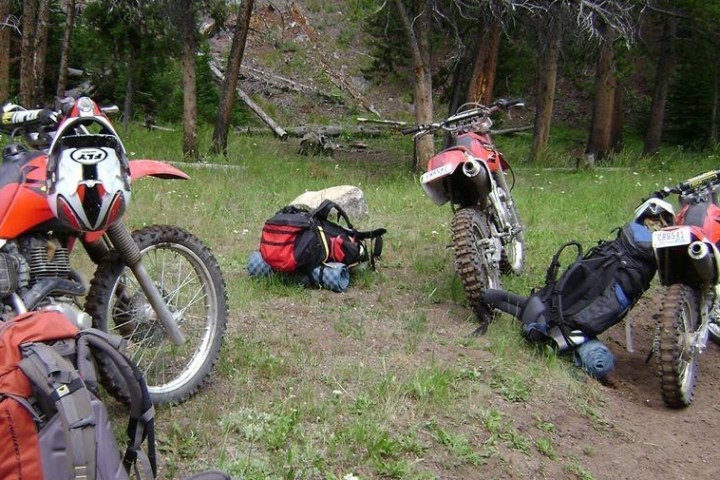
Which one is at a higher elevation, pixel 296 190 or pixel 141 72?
pixel 141 72

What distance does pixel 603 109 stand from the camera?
1609 cm

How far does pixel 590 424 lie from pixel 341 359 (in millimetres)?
1393

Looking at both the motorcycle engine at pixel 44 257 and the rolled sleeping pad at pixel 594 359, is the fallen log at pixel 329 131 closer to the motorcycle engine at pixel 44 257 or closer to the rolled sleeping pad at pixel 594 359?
the rolled sleeping pad at pixel 594 359

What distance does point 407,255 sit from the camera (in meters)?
6.68

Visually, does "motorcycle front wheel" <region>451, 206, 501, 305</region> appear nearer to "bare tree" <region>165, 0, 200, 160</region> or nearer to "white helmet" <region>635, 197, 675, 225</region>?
"white helmet" <region>635, 197, 675, 225</region>

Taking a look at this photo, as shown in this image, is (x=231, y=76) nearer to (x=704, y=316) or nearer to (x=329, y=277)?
(x=329, y=277)

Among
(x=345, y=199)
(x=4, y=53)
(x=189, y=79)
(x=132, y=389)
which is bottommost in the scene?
(x=345, y=199)

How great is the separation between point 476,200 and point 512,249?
0.90 meters

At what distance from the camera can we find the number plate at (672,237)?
4.27m

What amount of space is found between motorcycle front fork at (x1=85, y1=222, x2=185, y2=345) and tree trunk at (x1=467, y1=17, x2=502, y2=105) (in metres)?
10.5

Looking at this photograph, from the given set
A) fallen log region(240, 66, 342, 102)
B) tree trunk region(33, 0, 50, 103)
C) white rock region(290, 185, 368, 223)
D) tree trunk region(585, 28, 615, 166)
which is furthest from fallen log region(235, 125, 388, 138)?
white rock region(290, 185, 368, 223)

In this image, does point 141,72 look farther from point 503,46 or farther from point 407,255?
point 407,255

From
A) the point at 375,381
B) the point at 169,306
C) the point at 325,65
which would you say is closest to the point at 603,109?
the point at 325,65

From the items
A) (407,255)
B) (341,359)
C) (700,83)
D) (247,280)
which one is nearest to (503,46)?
(700,83)
